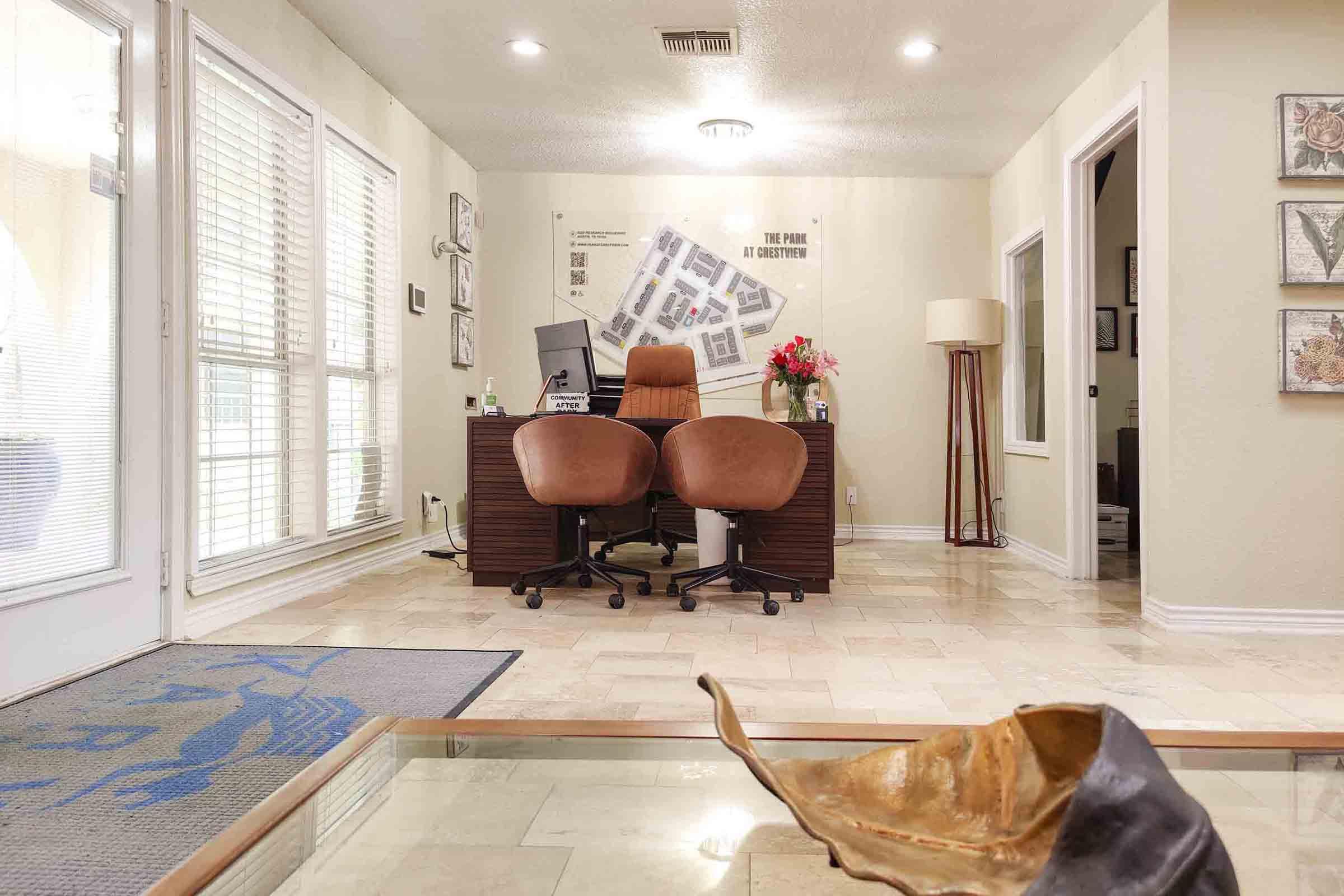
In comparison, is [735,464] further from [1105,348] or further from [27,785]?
[1105,348]

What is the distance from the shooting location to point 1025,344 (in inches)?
221

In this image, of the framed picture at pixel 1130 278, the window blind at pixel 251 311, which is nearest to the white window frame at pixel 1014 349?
the framed picture at pixel 1130 278

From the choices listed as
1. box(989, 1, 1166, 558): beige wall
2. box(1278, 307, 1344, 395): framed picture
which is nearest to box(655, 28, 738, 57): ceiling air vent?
box(989, 1, 1166, 558): beige wall

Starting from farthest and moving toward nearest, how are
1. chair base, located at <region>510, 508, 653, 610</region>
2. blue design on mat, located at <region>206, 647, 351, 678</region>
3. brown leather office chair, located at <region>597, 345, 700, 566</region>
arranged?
1. brown leather office chair, located at <region>597, 345, 700, 566</region>
2. chair base, located at <region>510, 508, 653, 610</region>
3. blue design on mat, located at <region>206, 647, 351, 678</region>

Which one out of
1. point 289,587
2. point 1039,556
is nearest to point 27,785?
point 289,587

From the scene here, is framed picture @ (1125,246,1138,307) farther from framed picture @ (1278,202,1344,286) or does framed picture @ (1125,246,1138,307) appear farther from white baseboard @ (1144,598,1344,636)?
white baseboard @ (1144,598,1344,636)

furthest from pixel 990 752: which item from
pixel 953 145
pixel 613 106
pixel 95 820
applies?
pixel 953 145

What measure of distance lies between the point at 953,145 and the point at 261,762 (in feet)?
17.2

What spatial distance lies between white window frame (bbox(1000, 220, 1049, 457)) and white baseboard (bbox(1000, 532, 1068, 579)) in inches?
23.3

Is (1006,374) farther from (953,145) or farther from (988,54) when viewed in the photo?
(988,54)

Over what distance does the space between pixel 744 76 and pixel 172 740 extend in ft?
12.9

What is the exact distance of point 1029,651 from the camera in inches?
113

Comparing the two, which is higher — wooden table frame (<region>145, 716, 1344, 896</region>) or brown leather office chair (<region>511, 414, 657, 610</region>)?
brown leather office chair (<region>511, 414, 657, 610</region>)

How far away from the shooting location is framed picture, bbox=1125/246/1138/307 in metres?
6.07
